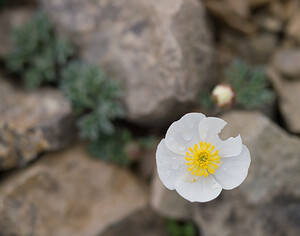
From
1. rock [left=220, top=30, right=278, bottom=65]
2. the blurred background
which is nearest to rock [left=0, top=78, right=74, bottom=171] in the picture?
the blurred background

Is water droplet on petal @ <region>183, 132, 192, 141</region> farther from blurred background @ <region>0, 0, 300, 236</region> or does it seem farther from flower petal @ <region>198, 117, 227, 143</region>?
blurred background @ <region>0, 0, 300, 236</region>

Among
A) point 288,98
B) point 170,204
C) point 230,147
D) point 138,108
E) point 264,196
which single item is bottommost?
point 170,204

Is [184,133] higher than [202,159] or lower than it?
higher

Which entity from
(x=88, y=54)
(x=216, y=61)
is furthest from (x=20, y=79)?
(x=216, y=61)

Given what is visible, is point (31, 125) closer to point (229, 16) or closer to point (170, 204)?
point (170, 204)

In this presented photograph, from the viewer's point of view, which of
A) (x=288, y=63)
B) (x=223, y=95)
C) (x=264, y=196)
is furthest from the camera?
(x=288, y=63)

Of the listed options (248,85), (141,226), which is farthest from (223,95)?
(141,226)

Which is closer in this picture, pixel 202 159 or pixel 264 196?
pixel 202 159
